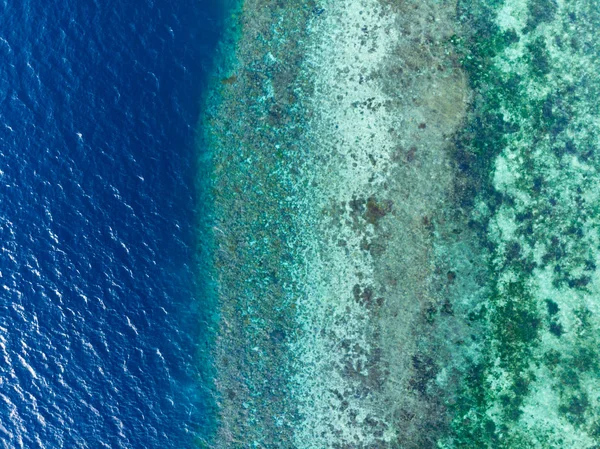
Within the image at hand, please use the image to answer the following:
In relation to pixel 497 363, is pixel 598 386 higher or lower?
lower

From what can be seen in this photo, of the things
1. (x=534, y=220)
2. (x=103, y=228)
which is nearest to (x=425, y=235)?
(x=534, y=220)

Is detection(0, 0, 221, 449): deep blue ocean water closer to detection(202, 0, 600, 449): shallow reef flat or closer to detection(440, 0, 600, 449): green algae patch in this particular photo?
detection(202, 0, 600, 449): shallow reef flat

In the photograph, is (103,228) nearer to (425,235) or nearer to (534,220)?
(425,235)

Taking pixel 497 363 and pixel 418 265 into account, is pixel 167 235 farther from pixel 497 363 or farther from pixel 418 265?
pixel 497 363

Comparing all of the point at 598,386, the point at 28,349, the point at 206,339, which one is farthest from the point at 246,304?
the point at 598,386

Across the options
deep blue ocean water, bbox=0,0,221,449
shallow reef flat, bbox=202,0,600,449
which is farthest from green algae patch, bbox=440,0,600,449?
deep blue ocean water, bbox=0,0,221,449

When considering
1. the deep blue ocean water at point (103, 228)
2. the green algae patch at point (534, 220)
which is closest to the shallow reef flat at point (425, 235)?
the green algae patch at point (534, 220)
